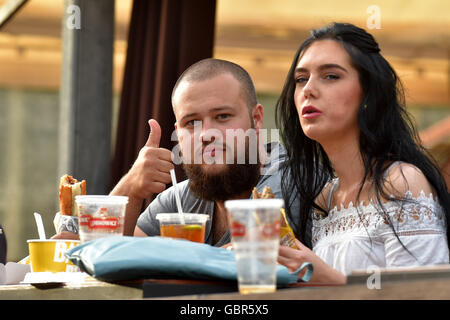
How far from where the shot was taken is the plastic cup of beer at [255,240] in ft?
3.34

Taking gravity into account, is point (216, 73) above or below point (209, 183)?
above

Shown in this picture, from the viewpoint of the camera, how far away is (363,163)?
177cm

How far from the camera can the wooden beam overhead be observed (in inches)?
183

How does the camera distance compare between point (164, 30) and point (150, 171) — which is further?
point (164, 30)

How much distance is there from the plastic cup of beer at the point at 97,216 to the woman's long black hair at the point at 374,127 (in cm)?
66

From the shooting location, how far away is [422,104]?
23.0 feet

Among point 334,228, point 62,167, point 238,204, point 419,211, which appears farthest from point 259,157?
point 62,167

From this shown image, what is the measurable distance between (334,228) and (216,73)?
0.71 metres

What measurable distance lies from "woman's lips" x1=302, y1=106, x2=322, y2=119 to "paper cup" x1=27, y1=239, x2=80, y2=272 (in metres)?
0.66

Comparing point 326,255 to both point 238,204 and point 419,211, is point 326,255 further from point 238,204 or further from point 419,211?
point 238,204

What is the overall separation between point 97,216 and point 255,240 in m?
0.49

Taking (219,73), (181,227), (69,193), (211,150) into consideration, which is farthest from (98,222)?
(219,73)

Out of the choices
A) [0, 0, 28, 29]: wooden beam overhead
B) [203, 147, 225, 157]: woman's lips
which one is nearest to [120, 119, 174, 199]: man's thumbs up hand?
[203, 147, 225, 157]: woman's lips

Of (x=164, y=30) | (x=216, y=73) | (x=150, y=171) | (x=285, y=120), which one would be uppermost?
(x=164, y=30)
